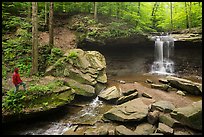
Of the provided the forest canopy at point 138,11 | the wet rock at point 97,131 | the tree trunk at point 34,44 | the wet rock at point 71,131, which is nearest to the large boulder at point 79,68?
the tree trunk at point 34,44

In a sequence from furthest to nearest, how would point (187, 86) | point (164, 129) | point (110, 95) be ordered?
point (187, 86) → point (110, 95) → point (164, 129)

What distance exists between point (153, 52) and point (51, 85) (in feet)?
45.5

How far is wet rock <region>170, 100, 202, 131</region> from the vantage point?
26.3 ft

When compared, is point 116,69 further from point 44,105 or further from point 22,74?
point 44,105

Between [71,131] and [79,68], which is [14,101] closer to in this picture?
[71,131]

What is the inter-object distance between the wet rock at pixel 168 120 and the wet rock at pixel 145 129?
58cm

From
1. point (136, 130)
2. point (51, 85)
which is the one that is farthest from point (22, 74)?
point (136, 130)

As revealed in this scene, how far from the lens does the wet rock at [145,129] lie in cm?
830

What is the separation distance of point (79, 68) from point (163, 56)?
37.3 ft

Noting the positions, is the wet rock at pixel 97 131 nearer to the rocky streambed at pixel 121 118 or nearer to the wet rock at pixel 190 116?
the rocky streambed at pixel 121 118

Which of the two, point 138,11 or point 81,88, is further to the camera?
point 138,11

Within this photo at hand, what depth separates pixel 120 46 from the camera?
66.1ft

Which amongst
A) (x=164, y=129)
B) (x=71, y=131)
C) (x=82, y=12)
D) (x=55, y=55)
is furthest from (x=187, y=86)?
(x=82, y=12)

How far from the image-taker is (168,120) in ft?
28.4
